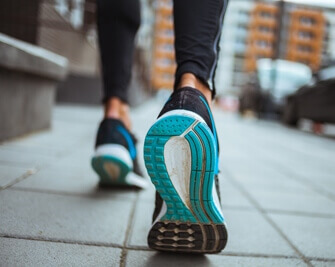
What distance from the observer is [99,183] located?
1245mm

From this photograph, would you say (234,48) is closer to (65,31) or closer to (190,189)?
(65,31)

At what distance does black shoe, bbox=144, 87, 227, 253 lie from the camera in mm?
664

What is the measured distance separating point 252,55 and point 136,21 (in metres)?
53.8

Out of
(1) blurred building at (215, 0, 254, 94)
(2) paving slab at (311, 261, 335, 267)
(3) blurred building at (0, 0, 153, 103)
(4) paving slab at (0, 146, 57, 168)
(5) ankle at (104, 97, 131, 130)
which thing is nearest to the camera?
(2) paving slab at (311, 261, 335, 267)

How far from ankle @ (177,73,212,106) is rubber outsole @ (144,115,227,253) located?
143mm

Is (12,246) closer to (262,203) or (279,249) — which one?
(279,249)

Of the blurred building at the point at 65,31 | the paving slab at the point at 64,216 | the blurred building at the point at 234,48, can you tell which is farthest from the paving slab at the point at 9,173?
the blurred building at the point at 234,48

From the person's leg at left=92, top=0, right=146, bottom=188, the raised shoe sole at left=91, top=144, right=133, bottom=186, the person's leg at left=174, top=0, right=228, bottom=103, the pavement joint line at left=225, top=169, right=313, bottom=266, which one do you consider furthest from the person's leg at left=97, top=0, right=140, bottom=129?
the pavement joint line at left=225, top=169, right=313, bottom=266

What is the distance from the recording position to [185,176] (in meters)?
0.68

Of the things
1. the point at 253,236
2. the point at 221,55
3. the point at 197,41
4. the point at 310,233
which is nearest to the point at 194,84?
the point at 197,41

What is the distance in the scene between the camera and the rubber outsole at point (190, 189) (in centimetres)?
66

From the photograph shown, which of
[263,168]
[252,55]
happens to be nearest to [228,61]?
[252,55]

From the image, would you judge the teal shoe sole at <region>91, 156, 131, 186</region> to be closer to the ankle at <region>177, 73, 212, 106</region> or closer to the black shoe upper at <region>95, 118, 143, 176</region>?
the black shoe upper at <region>95, 118, 143, 176</region>

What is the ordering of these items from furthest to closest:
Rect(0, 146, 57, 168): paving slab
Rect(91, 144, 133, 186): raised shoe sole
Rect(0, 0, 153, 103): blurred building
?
Rect(0, 0, 153, 103): blurred building, Rect(0, 146, 57, 168): paving slab, Rect(91, 144, 133, 186): raised shoe sole
